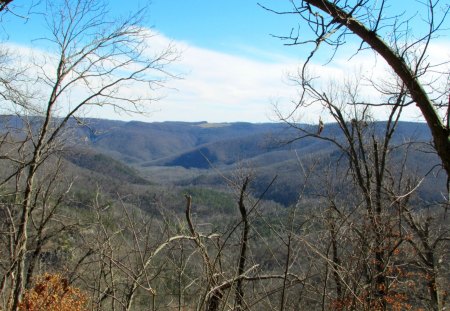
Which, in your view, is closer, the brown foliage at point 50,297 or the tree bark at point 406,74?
the tree bark at point 406,74

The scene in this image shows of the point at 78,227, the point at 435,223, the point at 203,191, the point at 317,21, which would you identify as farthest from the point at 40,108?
the point at 203,191

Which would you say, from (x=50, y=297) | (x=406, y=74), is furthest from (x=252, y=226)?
(x=50, y=297)

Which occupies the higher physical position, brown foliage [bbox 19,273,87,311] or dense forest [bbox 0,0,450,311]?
dense forest [bbox 0,0,450,311]

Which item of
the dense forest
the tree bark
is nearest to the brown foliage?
Answer: the dense forest

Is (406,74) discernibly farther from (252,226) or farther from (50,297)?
(50,297)

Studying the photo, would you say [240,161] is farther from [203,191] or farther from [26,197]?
[203,191]

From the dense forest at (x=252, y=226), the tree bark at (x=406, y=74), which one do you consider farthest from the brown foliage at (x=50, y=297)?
the tree bark at (x=406, y=74)

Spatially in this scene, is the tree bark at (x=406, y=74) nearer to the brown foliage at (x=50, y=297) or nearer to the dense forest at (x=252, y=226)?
the dense forest at (x=252, y=226)

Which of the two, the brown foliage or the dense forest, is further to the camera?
the brown foliage

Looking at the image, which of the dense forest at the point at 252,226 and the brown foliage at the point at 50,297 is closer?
the dense forest at the point at 252,226

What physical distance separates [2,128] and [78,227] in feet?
10.1

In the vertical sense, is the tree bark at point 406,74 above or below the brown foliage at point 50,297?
above

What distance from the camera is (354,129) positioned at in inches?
525

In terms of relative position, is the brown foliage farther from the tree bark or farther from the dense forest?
the tree bark
